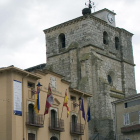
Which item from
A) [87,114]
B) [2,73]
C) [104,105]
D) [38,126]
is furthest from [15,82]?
[104,105]

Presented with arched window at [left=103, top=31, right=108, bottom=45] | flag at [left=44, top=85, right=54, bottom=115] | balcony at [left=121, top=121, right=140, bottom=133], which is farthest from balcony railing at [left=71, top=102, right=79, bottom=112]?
arched window at [left=103, top=31, right=108, bottom=45]

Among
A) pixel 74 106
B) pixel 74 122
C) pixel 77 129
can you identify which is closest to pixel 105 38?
pixel 74 106

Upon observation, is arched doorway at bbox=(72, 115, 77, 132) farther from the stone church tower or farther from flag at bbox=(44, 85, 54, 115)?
the stone church tower

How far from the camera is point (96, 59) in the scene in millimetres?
54906

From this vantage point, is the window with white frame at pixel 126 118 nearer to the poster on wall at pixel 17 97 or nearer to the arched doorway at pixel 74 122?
the arched doorway at pixel 74 122

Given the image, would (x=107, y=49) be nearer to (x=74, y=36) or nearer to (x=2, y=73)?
(x=74, y=36)

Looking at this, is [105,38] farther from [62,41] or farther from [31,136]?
[31,136]

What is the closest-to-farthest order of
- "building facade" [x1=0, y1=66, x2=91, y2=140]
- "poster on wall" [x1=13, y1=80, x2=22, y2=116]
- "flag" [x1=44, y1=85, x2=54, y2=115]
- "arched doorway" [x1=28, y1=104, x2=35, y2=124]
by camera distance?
1. "building facade" [x1=0, y1=66, x2=91, y2=140]
2. "poster on wall" [x1=13, y1=80, x2=22, y2=116]
3. "flag" [x1=44, y1=85, x2=54, y2=115]
4. "arched doorway" [x1=28, y1=104, x2=35, y2=124]

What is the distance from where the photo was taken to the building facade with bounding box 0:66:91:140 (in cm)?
3575

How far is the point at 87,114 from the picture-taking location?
147ft

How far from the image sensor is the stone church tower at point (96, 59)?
174 ft

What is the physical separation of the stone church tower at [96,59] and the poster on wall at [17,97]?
56.4ft

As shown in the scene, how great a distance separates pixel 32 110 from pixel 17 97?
2.63 m

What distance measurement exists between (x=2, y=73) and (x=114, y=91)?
2260 centimetres
